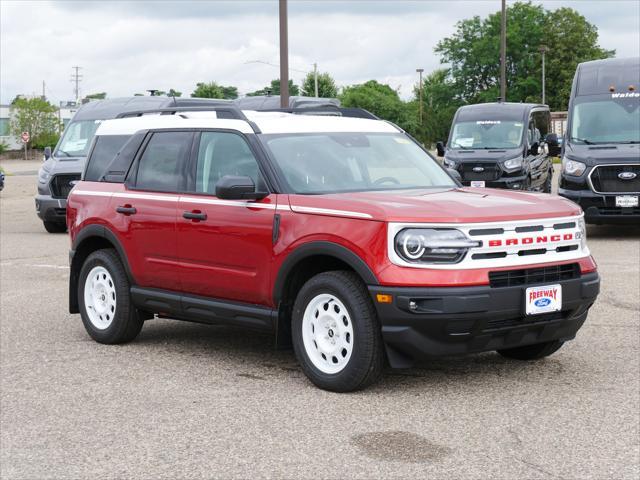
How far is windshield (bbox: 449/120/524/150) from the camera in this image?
21500mm

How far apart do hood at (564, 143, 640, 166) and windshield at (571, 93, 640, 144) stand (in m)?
0.21

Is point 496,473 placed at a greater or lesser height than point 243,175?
lesser

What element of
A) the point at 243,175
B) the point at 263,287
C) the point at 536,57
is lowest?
the point at 263,287

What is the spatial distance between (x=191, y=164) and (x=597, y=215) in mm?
9726

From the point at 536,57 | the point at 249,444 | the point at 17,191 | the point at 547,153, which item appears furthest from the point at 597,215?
the point at 536,57

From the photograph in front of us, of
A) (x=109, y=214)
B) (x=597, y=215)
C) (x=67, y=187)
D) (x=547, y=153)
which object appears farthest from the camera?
(x=547, y=153)

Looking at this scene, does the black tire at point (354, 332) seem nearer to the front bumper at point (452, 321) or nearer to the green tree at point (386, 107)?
the front bumper at point (452, 321)

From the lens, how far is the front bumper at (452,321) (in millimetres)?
6406

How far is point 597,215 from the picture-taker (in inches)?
646

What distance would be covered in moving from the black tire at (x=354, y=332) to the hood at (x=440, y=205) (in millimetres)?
429

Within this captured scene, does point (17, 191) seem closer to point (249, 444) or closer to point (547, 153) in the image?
point (547, 153)

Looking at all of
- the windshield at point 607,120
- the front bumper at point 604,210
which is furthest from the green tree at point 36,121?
the front bumper at point 604,210

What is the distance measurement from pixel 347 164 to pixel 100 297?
2475mm

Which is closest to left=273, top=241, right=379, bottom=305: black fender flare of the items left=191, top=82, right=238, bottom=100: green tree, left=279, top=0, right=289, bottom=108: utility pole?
left=279, top=0, right=289, bottom=108: utility pole
